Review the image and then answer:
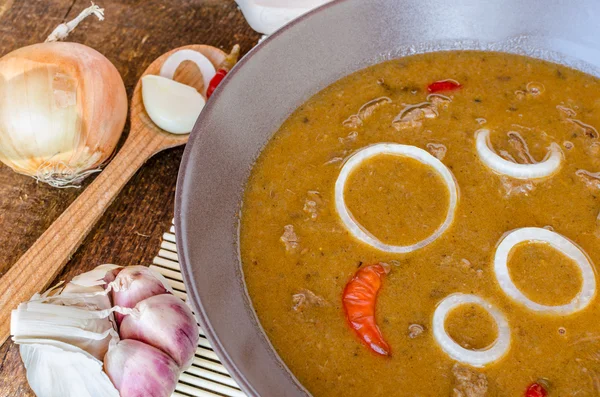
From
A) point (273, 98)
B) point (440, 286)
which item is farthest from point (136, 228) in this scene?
point (440, 286)

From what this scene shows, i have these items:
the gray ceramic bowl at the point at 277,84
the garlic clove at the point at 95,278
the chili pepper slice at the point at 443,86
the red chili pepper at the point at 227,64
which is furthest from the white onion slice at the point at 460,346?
the red chili pepper at the point at 227,64

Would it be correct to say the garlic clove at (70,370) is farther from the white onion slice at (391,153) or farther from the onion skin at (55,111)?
the white onion slice at (391,153)

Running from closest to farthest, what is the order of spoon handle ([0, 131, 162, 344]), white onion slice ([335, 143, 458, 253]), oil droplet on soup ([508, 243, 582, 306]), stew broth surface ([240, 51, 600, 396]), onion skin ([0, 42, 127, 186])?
stew broth surface ([240, 51, 600, 396]), oil droplet on soup ([508, 243, 582, 306]), white onion slice ([335, 143, 458, 253]), spoon handle ([0, 131, 162, 344]), onion skin ([0, 42, 127, 186])

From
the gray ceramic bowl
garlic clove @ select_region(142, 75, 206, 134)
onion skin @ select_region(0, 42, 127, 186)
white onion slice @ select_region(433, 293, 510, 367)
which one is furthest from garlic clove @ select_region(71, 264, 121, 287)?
white onion slice @ select_region(433, 293, 510, 367)

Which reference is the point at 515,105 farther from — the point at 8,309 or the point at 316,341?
the point at 8,309

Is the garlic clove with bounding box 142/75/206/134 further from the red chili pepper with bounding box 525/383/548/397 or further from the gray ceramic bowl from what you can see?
the red chili pepper with bounding box 525/383/548/397

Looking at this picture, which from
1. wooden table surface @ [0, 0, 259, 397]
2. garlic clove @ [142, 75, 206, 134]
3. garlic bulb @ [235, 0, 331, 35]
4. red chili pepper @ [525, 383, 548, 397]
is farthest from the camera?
garlic bulb @ [235, 0, 331, 35]

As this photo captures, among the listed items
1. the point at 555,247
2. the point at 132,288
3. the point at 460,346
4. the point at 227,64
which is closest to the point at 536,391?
the point at 460,346
